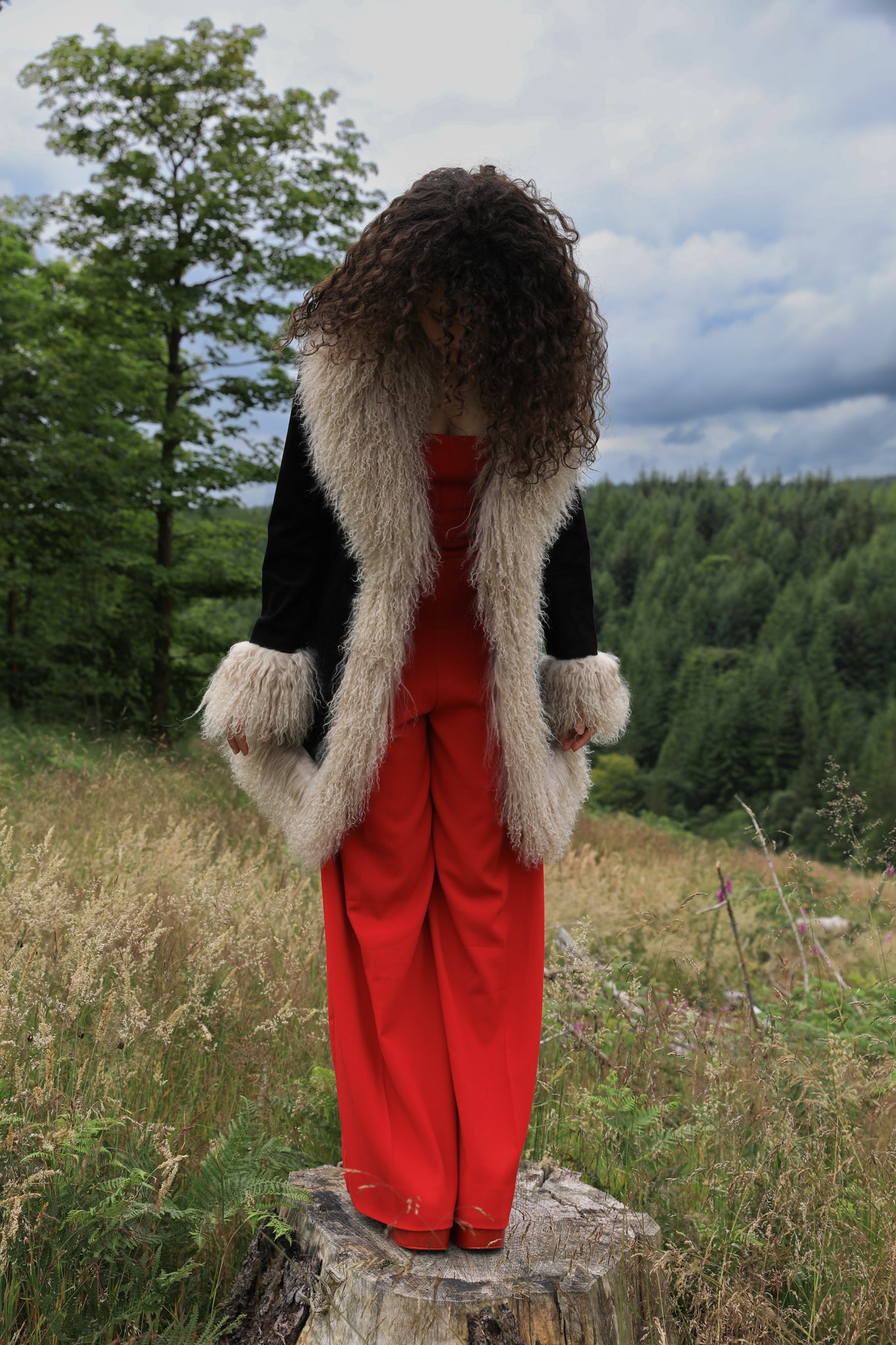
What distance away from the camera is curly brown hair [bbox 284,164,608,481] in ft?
6.15

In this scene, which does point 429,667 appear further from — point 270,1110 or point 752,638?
point 752,638

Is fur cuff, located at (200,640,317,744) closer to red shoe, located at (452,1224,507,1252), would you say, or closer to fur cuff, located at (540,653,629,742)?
fur cuff, located at (540,653,629,742)

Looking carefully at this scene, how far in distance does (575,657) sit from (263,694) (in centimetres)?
75

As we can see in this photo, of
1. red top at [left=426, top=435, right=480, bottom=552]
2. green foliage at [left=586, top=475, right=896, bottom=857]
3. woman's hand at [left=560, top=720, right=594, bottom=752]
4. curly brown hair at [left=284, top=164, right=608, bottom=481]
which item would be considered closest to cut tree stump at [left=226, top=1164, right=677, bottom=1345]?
woman's hand at [left=560, top=720, right=594, bottom=752]

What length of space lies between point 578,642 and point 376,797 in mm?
625

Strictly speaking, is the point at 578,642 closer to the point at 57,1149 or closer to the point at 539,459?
the point at 539,459

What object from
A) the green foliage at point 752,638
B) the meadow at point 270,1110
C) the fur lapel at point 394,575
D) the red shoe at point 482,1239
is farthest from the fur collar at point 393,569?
the green foliage at point 752,638

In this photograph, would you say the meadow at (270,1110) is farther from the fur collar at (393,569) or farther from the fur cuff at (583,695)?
the fur cuff at (583,695)

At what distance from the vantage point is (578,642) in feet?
7.54

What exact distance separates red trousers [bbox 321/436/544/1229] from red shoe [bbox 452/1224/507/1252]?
28mm

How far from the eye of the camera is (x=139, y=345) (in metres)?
11.0

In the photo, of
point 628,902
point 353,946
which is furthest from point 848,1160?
point 628,902

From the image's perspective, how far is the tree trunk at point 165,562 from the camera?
11.1 meters

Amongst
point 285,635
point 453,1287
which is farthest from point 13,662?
point 453,1287
